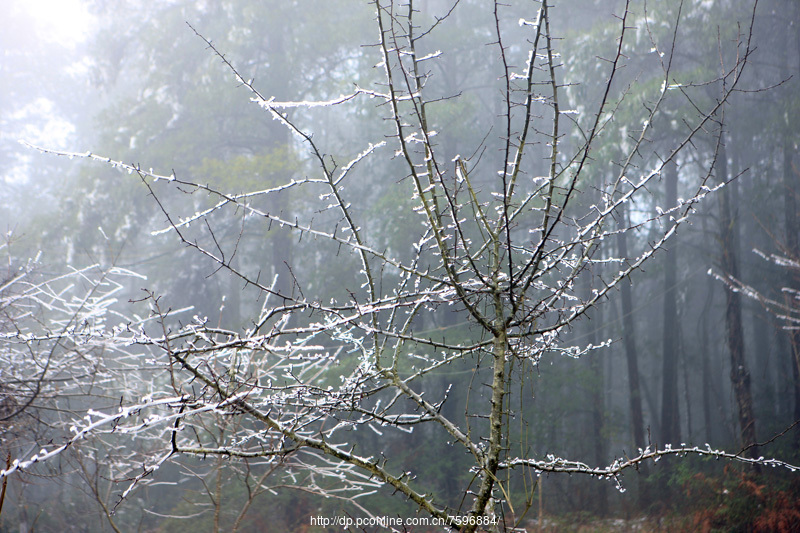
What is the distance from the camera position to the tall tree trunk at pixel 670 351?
583 inches

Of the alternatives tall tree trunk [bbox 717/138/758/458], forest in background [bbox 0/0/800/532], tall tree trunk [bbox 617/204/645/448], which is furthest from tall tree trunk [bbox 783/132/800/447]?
tall tree trunk [bbox 617/204/645/448]

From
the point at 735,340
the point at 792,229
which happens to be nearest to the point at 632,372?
the point at 735,340

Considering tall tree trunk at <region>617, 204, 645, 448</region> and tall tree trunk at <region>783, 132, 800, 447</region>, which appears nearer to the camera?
tall tree trunk at <region>783, 132, 800, 447</region>

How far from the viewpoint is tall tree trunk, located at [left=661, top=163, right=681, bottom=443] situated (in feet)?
48.5

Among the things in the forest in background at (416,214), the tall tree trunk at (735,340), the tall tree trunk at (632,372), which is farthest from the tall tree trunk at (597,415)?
the tall tree trunk at (735,340)

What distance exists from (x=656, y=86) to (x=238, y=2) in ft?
38.0

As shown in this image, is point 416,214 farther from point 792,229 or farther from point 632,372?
point 792,229

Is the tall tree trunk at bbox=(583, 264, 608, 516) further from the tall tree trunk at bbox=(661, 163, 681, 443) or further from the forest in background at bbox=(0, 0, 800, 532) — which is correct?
the tall tree trunk at bbox=(661, 163, 681, 443)

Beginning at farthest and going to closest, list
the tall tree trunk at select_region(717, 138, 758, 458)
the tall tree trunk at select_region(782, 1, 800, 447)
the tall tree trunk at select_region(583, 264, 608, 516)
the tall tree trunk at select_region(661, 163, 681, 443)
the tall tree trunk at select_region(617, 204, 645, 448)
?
the tall tree trunk at select_region(661, 163, 681, 443) → the tall tree trunk at select_region(617, 204, 645, 448) → the tall tree trunk at select_region(583, 264, 608, 516) → the tall tree trunk at select_region(782, 1, 800, 447) → the tall tree trunk at select_region(717, 138, 758, 458)

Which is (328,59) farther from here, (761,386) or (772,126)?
(761,386)

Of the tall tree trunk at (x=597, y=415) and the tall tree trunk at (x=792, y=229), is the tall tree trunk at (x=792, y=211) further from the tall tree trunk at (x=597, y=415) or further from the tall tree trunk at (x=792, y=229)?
the tall tree trunk at (x=597, y=415)

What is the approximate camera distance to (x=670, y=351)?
15180mm

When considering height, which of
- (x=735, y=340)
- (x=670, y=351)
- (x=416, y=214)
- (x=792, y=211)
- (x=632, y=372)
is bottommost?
(x=632, y=372)

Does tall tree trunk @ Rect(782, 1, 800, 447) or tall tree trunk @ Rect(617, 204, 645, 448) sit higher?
tall tree trunk @ Rect(782, 1, 800, 447)
